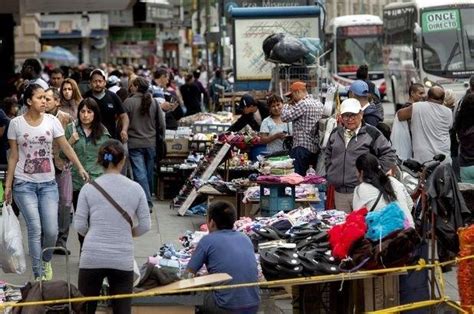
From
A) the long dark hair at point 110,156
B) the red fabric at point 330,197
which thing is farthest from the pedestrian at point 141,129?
the long dark hair at point 110,156

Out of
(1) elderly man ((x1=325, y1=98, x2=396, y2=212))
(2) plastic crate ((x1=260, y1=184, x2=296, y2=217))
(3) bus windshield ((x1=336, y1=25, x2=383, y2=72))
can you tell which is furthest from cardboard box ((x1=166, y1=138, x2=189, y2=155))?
(3) bus windshield ((x1=336, y1=25, x2=383, y2=72))

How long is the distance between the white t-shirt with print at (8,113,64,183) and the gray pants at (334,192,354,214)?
274cm

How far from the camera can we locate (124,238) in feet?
29.8

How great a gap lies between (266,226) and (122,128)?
4.38 meters

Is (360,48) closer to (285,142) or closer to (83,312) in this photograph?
(285,142)

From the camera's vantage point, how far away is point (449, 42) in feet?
102

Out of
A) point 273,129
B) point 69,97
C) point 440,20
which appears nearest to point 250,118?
point 273,129

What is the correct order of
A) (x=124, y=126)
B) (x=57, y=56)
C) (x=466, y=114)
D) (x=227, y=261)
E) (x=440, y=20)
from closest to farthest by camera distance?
(x=227, y=261) < (x=466, y=114) < (x=124, y=126) < (x=440, y=20) < (x=57, y=56)

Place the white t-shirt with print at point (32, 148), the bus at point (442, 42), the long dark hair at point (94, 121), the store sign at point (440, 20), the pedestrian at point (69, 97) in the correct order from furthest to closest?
the store sign at point (440, 20) → the bus at point (442, 42) → the pedestrian at point (69, 97) → the long dark hair at point (94, 121) → the white t-shirt with print at point (32, 148)

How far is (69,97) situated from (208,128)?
5.43m

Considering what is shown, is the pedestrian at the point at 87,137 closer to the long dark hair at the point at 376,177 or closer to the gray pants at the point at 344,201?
the gray pants at the point at 344,201

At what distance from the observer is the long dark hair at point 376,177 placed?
1056cm

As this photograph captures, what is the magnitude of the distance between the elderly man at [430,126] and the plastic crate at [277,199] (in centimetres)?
191

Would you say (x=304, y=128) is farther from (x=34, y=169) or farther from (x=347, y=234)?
(x=347, y=234)
